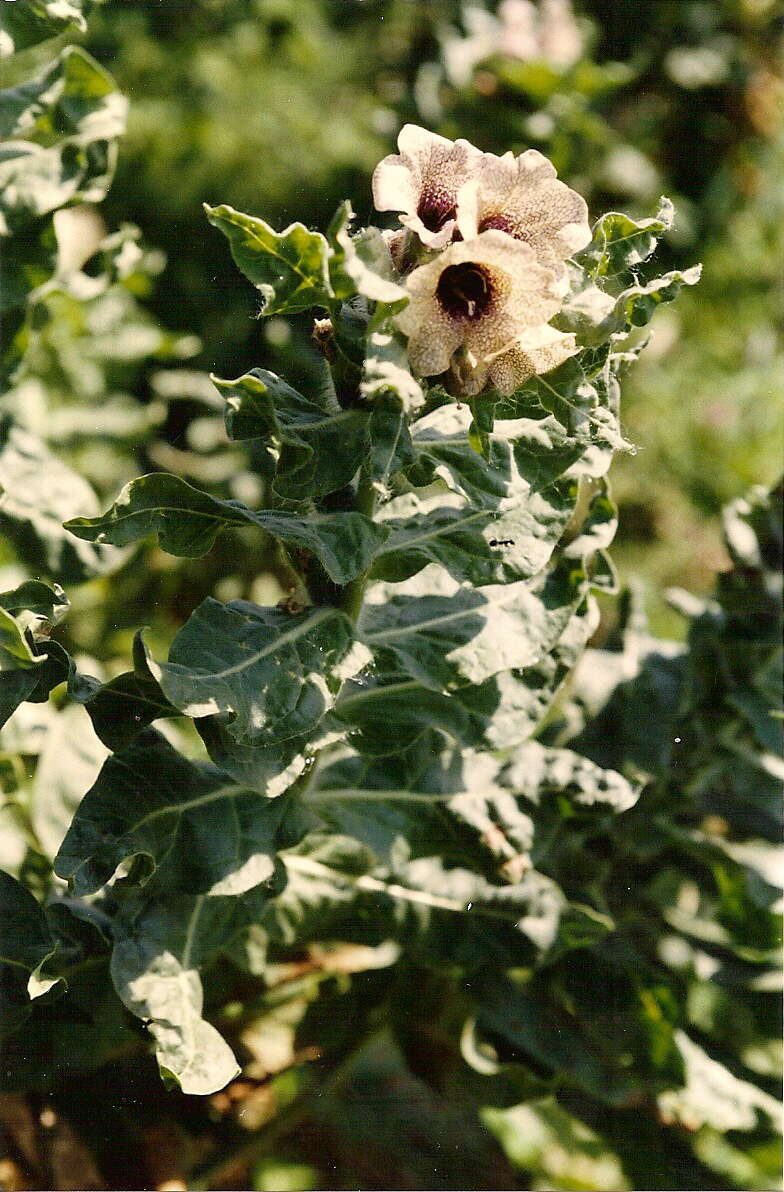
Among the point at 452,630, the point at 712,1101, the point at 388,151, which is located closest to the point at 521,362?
the point at 452,630

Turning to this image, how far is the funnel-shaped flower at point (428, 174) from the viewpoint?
84cm

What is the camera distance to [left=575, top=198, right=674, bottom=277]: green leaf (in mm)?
894

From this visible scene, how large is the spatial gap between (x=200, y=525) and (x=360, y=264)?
1.01 feet

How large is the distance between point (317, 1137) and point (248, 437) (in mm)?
1060

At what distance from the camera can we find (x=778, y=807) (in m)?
1.56

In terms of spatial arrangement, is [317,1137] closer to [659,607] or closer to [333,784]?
[333,784]

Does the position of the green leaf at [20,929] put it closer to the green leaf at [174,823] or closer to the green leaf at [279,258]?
the green leaf at [174,823]

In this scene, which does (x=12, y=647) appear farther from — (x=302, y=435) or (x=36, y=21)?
(x=36, y=21)

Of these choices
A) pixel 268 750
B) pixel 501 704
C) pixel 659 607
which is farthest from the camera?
pixel 659 607

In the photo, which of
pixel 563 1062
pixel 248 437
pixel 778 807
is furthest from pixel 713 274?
pixel 248 437

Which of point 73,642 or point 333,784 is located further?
point 73,642

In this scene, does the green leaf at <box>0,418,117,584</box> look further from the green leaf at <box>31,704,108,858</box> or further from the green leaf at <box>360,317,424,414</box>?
the green leaf at <box>360,317,424,414</box>

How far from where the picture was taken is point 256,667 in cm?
97

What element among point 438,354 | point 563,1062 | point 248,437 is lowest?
point 563,1062
